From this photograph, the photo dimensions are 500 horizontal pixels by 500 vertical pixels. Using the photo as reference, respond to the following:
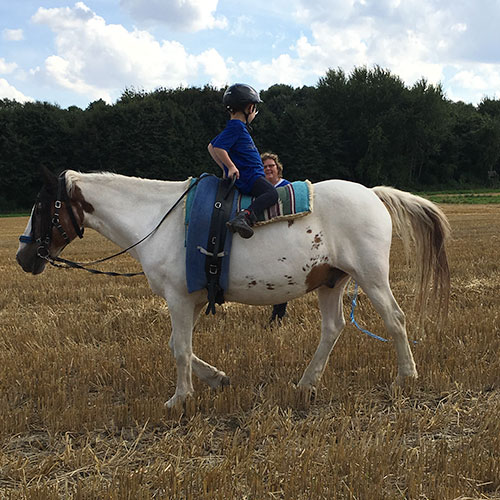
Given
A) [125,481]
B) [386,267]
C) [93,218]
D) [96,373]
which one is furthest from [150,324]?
[125,481]

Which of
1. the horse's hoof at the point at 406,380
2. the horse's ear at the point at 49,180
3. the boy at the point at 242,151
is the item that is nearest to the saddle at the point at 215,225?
the boy at the point at 242,151

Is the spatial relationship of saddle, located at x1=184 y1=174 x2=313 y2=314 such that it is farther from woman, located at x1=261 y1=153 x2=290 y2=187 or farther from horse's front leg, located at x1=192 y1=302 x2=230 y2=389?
woman, located at x1=261 y1=153 x2=290 y2=187

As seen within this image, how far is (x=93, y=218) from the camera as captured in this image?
4.40m

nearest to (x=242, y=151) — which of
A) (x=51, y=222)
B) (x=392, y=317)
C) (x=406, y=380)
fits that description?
(x=51, y=222)

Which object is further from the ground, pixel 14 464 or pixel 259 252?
pixel 259 252

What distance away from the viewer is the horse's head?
167 inches

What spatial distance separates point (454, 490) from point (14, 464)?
2.53 meters

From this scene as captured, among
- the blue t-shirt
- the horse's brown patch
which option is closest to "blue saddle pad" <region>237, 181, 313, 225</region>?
the blue t-shirt

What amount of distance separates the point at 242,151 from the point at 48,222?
5.78ft

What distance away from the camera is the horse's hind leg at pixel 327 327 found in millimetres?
4453

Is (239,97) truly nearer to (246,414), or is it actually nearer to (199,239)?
(199,239)

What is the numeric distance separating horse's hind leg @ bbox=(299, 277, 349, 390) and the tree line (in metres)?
39.0

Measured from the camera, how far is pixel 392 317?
4.30m

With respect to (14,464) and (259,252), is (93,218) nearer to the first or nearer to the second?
(259,252)
